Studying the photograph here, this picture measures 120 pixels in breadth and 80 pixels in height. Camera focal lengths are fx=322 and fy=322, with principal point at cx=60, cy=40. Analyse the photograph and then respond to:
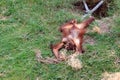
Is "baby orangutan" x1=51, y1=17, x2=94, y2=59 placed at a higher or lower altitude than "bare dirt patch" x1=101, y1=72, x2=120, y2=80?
higher

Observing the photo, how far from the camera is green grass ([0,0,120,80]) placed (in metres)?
3.85

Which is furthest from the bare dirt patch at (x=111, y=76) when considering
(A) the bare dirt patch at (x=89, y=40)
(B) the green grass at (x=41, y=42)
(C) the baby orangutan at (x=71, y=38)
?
(A) the bare dirt patch at (x=89, y=40)

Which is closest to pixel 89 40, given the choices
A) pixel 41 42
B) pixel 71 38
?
pixel 71 38

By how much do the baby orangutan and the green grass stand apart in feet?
0.40

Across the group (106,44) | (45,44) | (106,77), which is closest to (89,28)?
(106,44)

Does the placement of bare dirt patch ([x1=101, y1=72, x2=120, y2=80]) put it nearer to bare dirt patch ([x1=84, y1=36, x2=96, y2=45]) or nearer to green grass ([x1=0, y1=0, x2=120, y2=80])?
green grass ([x1=0, y1=0, x2=120, y2=80])

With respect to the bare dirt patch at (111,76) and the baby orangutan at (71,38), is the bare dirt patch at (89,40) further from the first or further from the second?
the bare dirt patch at (111,76)

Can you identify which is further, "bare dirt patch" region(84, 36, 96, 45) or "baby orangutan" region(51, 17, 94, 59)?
"bare dirt patch" region(84, 36, 96, 45)

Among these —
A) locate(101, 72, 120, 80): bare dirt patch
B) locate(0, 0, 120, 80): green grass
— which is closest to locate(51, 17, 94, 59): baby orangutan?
locate(0, 0, 120, 80): green grass

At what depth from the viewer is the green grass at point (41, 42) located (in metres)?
3.85

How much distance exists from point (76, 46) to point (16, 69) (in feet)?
2.71

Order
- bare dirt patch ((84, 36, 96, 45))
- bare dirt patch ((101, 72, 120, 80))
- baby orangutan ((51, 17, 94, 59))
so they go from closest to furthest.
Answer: bare dirt patch ((101, 72, 120, 80)), baby orangutan ((51, 17, 94, 59)), bare dirt patch ((84, 36, 96, 45))

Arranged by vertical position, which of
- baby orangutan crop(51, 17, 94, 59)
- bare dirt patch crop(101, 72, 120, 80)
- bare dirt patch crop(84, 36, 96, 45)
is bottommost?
bare dirt patch crop(101, 72, 120, 80)

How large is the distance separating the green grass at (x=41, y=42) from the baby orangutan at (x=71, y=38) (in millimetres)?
121
